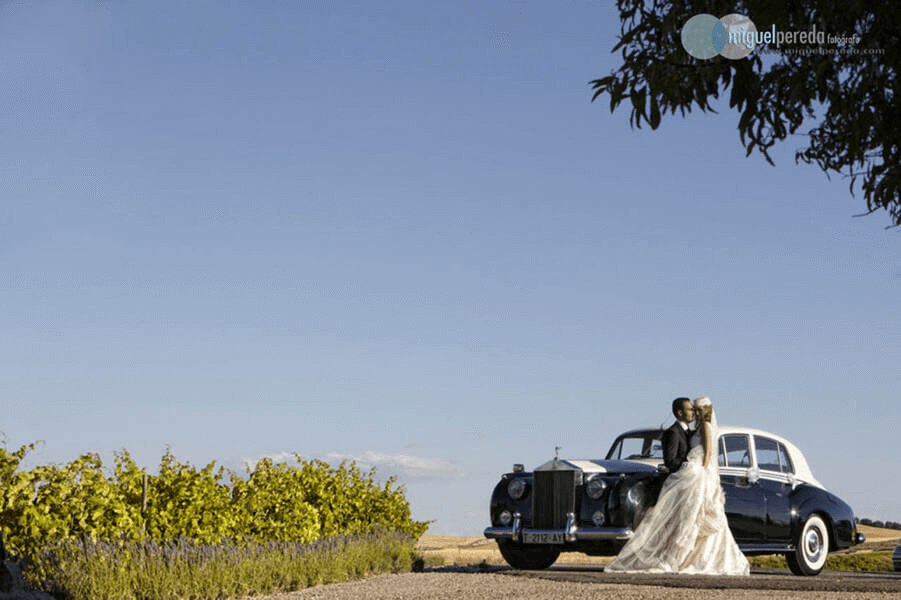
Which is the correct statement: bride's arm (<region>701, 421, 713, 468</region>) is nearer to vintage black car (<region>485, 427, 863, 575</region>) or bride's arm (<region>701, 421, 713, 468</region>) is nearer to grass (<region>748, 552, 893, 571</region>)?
vintage black car (<region>485, 427, 863, 575</region>)

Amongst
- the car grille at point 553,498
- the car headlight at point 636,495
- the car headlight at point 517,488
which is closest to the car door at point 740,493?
the car headlight at point 636,495

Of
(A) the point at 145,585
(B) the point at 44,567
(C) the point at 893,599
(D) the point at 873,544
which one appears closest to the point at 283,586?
(A) the point at 145,585

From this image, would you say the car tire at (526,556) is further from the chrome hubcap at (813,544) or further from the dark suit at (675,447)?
the chrome hubcap at (813,544)

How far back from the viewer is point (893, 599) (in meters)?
8.95

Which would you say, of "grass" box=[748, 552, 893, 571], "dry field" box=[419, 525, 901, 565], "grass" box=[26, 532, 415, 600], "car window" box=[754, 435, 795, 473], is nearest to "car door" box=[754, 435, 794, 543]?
"car window" box=[754, 435, 795, 473]

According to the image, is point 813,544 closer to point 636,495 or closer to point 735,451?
point 735,451

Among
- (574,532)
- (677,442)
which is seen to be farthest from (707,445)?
(574,532)

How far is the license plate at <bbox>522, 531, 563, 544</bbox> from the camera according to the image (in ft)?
40.9

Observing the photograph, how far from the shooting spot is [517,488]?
13.3 m

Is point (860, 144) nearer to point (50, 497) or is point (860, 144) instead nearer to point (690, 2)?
point (690, 2)

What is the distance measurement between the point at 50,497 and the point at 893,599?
26.5 ft

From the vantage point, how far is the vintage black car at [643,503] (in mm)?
12359

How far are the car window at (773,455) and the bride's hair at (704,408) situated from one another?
1.95m

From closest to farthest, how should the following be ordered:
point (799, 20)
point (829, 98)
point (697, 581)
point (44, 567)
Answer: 1. point (799, 20)
2. point (829, 98)
3. point (44, 567)
4. point (697, 581)
